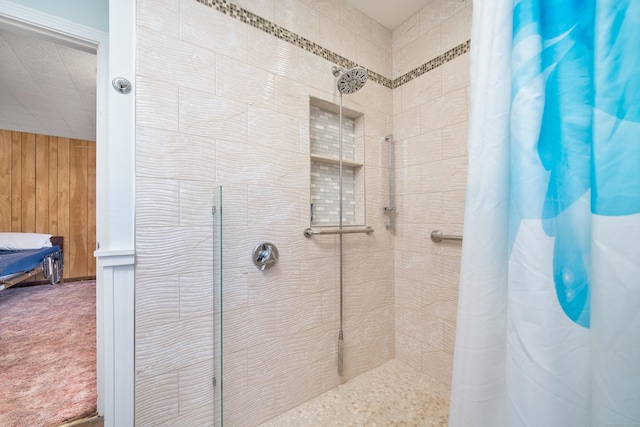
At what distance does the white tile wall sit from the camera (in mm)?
1023

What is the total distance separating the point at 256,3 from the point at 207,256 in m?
1.25

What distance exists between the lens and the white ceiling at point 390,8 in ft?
5.20

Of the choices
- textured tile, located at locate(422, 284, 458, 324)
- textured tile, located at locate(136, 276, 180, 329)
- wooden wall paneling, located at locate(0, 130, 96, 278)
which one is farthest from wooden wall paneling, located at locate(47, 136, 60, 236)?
textured tile, located at locate(422, 284, 458, 324)

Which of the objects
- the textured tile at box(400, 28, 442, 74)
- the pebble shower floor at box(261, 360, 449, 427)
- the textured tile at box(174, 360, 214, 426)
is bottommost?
the pebble shower floor at box(261, 360, 449, 427)

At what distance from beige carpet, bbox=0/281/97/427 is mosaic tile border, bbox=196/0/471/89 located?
79.5 inches

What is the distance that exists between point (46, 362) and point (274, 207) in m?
1.88

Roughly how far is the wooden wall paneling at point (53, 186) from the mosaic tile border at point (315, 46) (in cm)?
445

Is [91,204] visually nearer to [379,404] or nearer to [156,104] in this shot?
[156,104]

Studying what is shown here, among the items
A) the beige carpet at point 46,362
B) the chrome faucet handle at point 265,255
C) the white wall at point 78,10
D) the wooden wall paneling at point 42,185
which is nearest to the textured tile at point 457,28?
the chrome faucet handle at point 265,255

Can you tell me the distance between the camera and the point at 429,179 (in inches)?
62.6

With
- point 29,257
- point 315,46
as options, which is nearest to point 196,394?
point 315,46

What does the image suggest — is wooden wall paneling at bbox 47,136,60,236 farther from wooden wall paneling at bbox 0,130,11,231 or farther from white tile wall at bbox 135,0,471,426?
white tile wall at bbox 135,0,471,426

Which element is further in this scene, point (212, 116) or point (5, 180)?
point (5, 180)

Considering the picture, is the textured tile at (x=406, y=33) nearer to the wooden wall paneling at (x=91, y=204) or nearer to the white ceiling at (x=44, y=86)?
the white ceiling at (x=44, y=86)
